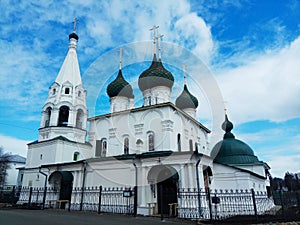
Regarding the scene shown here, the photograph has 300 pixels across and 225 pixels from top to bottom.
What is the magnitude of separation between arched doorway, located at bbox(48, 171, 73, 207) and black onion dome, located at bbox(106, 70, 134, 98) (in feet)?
27.2

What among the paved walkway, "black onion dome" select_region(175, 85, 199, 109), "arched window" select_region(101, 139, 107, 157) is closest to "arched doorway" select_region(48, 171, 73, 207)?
"arched window" select_region(101, 139, 107, 157)

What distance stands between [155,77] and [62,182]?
10808 millimetres

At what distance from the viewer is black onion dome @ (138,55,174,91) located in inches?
801

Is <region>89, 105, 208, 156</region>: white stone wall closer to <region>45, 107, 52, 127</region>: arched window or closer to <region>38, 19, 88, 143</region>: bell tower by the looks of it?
Answer: <region>38, 19, 88, 143</region>: bell tower

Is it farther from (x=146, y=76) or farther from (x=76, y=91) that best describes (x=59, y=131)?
(x=146, y=76)

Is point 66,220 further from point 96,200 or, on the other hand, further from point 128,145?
point 128,145

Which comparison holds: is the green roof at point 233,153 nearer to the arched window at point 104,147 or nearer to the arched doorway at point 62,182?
the arched window at point 104,147

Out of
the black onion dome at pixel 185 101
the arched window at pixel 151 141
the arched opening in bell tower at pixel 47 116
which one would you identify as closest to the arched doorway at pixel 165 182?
the arched window at pixel 151 141

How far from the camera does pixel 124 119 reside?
19422 mm

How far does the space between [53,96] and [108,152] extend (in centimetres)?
721

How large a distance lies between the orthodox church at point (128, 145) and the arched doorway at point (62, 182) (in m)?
0.07

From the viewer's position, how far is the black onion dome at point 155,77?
66.7 ft

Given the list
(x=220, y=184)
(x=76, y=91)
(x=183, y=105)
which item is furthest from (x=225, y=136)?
(x=76, y=91)

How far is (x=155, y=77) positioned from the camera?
20.3 m
